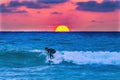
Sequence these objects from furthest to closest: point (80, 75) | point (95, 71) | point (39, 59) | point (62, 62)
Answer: point (39, 59) → point (62, 62) → point (95, 71) → point (80, 75)

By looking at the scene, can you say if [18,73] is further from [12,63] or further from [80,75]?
[12,63]

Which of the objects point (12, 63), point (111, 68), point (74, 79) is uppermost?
point (12, 63)

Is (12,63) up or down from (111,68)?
up

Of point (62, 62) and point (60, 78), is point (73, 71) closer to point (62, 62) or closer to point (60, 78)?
point (60, 78)

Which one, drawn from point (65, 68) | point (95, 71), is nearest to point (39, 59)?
point (65, 68)

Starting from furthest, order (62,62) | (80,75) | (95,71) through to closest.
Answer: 1. (62,62)
2. (95,71)
3. (80,75)

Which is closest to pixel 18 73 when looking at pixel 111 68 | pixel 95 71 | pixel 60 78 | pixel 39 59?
pixel 60 78

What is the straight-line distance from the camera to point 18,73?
1739 cm

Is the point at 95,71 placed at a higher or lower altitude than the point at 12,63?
lower

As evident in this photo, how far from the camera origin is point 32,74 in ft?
55.5

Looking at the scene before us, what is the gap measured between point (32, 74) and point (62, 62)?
5518 mm

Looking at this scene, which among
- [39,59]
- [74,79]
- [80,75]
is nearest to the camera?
[74,79]

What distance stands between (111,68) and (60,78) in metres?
4.31

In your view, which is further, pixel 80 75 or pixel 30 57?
pixel 30 57
